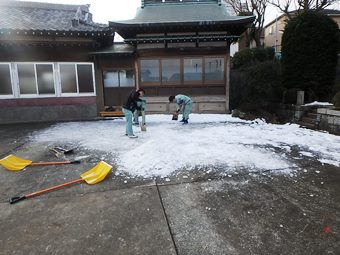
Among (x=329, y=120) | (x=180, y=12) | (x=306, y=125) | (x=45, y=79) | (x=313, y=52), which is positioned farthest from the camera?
(x=180, y=12)

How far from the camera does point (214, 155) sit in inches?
201

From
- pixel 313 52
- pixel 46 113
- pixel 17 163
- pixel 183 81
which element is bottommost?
pixel 17 163

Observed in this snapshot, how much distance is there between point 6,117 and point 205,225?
34.6 ft

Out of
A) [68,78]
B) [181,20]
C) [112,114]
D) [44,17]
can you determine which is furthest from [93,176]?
[44,17]

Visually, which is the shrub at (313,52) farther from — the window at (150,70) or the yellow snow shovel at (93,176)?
the yellow snow shovel at (93,176)

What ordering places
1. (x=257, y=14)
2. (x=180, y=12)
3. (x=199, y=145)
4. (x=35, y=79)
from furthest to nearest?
(x=257, y=14) → (x=180, y=12) → (x=35, y=79) → (x=199, y=145)

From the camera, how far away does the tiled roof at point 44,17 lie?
9.83m

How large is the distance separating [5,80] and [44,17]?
379 cm

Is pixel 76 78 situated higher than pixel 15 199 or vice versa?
pixel 76 78

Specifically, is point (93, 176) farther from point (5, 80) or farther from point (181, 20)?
point (181, 20)

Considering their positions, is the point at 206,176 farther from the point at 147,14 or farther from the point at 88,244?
the point at 147,14

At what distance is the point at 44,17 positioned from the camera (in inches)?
451

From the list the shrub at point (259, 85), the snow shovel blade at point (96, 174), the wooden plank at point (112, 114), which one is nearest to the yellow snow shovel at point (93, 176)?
the snow shovel blade at point (96, 174)

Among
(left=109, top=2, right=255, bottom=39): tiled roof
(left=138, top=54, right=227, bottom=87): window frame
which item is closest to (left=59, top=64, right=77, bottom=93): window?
(left=109, top=2, right=255, bottom=39): tiled roof
